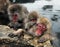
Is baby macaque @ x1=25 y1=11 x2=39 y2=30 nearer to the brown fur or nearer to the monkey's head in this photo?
the monkey's head

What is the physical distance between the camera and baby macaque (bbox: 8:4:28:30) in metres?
4.03

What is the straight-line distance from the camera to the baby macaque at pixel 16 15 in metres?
4.03

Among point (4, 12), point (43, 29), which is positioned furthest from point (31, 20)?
point (4, 12)

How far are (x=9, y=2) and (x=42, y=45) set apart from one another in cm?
141

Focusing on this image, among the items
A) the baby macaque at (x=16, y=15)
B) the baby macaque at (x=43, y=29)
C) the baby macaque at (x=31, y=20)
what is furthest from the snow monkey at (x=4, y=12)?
the baby macaque at (x=43, y=29)

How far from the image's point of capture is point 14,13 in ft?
13.6

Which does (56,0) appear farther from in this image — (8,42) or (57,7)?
(8,42)

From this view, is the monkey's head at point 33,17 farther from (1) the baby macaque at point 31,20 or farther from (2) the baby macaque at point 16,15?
(2) the baby macaque at point 16,15

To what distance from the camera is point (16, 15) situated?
412 centimetres

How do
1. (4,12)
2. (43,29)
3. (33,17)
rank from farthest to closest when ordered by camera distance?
(4,12) → (33,17) → (43,29)

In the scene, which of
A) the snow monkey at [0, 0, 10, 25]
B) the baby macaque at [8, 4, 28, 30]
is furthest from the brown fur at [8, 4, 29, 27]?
the snow monkey at [0, 0, 10, 25]

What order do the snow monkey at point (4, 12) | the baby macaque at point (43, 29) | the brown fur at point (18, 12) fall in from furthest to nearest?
the snow monkey at point (4, 12) < the brown fur at point (18, 12) < the baby macaque at point (43, 29)

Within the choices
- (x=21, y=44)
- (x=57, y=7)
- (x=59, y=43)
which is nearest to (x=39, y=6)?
(x=57, y=7)

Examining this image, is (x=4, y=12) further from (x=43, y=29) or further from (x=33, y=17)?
(x=43, y=29)
